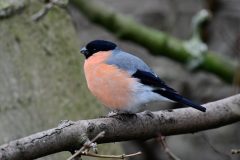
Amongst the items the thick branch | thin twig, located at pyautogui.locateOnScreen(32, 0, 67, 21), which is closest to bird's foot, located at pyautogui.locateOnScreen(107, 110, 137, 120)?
thin twig, located at pyautogui.locateOnScreen(32, 0, 67, 21)

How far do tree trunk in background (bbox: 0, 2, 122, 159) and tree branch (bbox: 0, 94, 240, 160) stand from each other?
2.96ft

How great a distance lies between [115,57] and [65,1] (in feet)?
3.66

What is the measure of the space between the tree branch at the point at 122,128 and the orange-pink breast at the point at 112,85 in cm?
11

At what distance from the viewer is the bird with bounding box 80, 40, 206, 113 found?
328 cm

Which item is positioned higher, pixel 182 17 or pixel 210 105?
pixel 210 105

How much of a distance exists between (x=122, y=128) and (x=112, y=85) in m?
0.26

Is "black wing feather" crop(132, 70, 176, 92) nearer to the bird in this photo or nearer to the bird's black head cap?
the bird

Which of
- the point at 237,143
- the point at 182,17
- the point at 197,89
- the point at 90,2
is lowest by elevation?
the point at 237,143

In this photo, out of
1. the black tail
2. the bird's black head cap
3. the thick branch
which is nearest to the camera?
the black tail

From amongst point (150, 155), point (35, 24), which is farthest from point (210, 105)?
point (150, 155)

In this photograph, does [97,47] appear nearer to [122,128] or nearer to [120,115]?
[120,115]

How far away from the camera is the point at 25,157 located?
2703 mm

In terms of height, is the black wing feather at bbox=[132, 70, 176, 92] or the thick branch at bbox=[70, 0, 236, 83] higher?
the black wing feather at bbox=[132, 70, 176, 92]

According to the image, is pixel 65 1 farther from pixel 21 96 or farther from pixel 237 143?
pixel 237 143
